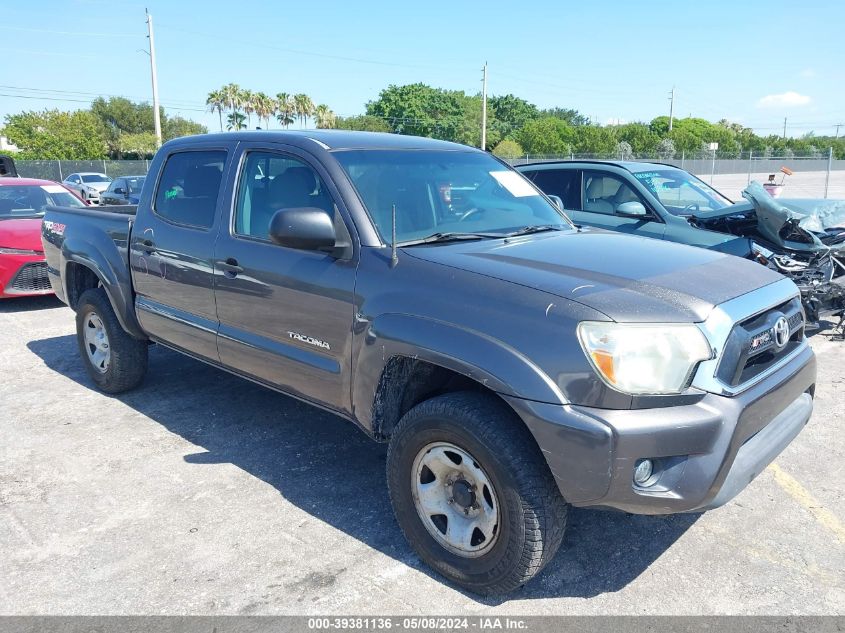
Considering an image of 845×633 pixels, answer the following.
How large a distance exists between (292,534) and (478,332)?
1.53 m

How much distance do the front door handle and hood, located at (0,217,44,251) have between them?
570 cm

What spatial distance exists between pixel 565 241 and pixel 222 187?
6.75 ft

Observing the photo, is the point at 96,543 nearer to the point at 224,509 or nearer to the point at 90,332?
the point at 224,509

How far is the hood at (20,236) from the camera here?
841cm

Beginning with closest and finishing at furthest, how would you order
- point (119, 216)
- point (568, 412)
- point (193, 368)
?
→ point (568, 412), point (119, 216), point (193, 368)

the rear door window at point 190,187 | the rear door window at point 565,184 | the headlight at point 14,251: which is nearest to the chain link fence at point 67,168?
the headlight at point 14,251

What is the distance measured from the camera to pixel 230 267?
390 centimetres

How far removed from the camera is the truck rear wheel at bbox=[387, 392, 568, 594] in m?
2.66

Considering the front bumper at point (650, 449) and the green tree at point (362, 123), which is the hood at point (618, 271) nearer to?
the front bumper at point (650, 449)

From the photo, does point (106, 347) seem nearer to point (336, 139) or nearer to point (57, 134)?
point (336, 139)

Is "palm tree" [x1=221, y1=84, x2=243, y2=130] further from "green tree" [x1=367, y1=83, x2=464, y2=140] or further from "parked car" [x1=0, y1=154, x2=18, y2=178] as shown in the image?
"parked car" [x1=0, y1=154, x2=18, y2=178]

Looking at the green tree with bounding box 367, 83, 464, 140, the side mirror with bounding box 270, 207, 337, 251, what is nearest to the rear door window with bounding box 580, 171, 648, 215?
the side mirror with bounding box 270, 207, 337, 251

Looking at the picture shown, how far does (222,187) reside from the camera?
13.5 feet

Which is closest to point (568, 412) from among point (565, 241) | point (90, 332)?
point (565, 241)
